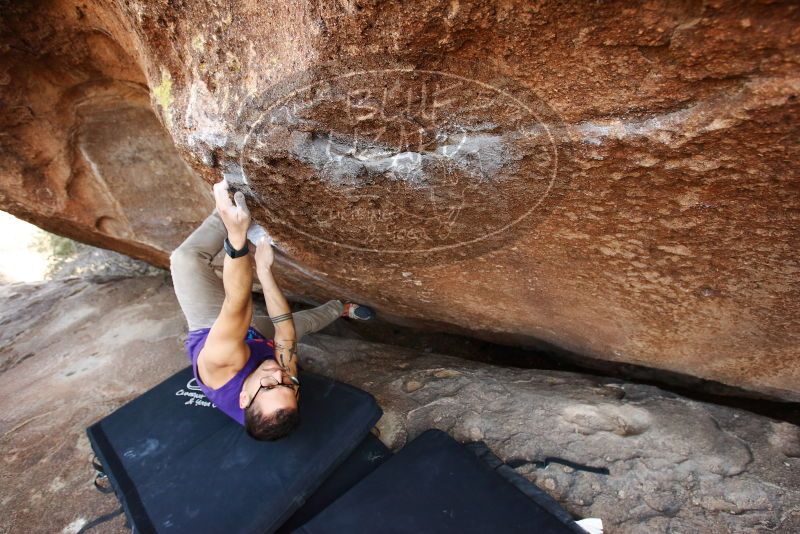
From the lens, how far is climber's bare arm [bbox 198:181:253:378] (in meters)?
1.61

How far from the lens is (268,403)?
1.81 m

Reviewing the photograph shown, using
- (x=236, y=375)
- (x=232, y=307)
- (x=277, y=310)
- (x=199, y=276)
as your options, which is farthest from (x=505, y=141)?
(x=199, y=276)

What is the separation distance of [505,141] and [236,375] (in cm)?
Result: 138

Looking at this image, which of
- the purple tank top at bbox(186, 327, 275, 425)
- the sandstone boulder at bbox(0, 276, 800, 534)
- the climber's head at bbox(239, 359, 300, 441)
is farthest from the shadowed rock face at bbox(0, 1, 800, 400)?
the climber's head at bbox(239, 359, 300, 441)

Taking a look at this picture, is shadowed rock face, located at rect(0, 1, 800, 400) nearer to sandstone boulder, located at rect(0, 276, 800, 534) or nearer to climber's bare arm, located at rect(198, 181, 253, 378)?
climber's bare arm, located at rect(198, 181, 253, 378)

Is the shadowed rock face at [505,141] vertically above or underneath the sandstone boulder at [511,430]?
above

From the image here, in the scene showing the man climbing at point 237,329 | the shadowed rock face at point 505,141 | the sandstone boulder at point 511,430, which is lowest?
the sandstone boulder at point 511,430

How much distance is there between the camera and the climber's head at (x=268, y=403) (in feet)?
5.89

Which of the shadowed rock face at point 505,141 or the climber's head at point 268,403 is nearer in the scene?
the shadowed rock face at point 505,141

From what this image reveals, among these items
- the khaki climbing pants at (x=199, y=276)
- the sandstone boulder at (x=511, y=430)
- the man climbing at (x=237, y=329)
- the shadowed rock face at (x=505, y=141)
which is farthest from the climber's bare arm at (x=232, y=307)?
the sandstone boulder at (x=511, y=430)

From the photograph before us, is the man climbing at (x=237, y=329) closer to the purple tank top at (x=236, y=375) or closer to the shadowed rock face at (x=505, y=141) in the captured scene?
the purple tank top at (x=236, y=375)

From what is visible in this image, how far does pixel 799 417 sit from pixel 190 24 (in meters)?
2.79

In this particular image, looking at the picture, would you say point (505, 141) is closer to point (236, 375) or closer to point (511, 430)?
point (511, 430)

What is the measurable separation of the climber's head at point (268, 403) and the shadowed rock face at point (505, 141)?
0.55 m
